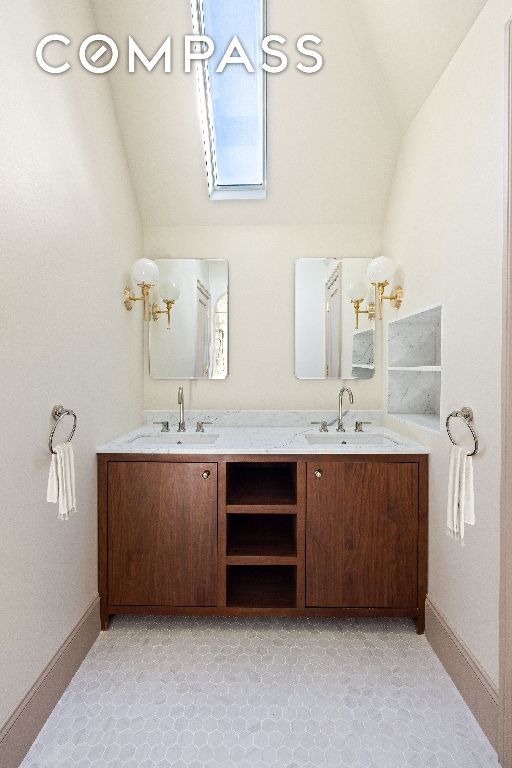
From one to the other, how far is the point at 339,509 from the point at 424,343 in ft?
3.59

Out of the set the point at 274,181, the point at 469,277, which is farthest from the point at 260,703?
the point at 274,181

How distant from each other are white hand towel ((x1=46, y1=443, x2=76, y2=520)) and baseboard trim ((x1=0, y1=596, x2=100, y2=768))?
53 centimetres

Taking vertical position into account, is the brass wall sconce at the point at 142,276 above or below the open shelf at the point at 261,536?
above

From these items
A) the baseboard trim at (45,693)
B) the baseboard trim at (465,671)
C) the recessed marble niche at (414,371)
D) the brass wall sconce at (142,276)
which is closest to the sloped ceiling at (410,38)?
the recessed marble niche at (414,371)

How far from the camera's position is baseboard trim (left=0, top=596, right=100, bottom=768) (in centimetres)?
125

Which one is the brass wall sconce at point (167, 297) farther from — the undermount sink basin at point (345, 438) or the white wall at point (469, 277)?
the white wall at point (469, 277)

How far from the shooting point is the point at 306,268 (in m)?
2.64

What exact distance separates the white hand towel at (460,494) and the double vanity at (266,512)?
41 cm

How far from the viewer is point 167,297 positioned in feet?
8.62

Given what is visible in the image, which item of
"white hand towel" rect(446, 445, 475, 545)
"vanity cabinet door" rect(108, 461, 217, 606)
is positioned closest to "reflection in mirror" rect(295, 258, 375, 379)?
"vanity cabinet door" rect(108, 461, 217, 606)

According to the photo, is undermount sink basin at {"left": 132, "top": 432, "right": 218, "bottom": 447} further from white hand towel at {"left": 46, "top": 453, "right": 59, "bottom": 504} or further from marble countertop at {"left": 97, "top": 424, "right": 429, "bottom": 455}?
white hand towel at {"left": 46, "top": 453, "right": 59, "bottom": 504}

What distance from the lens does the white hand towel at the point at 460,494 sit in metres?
1.45

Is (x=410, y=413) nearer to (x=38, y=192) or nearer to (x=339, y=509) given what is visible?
(x=339, y=509)

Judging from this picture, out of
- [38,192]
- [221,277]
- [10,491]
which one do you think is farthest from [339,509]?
[38,192]
